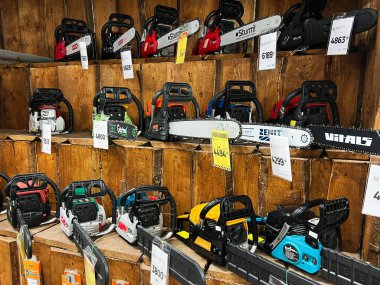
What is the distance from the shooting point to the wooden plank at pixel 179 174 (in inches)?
72.6

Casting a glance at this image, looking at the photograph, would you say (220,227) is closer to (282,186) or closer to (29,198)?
(282,186)

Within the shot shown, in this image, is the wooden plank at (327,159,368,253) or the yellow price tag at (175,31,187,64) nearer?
the wooden plank at (327,159,368,253)

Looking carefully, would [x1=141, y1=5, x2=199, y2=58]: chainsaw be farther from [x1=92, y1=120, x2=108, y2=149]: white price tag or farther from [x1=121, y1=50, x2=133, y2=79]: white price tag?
[x1=92, y1=120, x2=108, y2=149]: white price tag

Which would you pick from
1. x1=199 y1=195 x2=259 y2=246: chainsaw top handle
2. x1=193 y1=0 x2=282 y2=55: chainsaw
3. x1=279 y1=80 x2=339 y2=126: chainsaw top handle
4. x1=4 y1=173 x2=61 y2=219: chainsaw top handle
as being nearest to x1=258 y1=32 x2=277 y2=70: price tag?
x1=279 y1=80 x2=339 y2=126: chainsaw top handle

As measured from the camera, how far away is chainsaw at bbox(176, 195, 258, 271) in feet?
4.64

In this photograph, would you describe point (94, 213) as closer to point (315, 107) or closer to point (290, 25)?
point (315, 107)

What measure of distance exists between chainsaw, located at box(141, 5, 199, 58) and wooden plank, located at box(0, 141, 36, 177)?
116 cm

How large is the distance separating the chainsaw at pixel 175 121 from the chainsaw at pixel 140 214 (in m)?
0.34

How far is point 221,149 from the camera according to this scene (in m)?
1.51

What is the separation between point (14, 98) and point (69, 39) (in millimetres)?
702

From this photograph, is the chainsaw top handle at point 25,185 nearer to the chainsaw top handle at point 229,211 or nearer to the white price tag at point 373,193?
the chainsaw top handle at point 229,211

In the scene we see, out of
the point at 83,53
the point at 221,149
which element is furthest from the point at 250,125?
the point at 83,53

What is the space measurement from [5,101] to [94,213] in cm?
168

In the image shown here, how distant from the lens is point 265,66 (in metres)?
1.75
